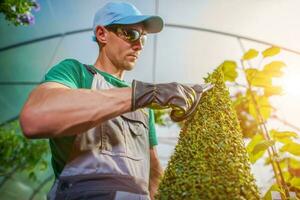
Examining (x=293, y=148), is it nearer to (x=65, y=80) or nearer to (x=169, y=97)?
(x=169, y=97)

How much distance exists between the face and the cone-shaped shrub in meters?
0.68

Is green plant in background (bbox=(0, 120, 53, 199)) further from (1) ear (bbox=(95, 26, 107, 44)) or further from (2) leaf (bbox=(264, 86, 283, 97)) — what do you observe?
(2) leaf (bbox=(264, 86, 283, 97))

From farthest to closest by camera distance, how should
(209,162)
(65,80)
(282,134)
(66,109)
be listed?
(282,134)
(65,80)
(66,109)
(209,162)

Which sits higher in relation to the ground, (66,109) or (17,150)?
(17,150)

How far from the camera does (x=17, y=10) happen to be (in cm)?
353

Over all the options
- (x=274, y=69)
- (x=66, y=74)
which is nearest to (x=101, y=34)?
(x=66, y=74)

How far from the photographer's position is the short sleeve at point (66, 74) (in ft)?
4.52

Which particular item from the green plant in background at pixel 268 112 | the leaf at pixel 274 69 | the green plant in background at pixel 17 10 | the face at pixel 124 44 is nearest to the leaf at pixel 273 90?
the green plant in background at pixel 268 112

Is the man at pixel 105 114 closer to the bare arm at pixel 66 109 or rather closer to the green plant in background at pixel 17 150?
the bare arm at pixel 66 109

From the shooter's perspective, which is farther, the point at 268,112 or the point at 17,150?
the point at 17,150

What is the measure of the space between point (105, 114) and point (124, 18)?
73 cm

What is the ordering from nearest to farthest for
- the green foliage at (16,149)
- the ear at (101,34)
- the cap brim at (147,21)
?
the cap brim at (147,21) < the ear at (101,34) < the green foliage at (16,149)

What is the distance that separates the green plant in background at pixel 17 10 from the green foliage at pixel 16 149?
415cm

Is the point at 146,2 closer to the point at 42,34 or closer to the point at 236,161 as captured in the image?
the point at 42,34
